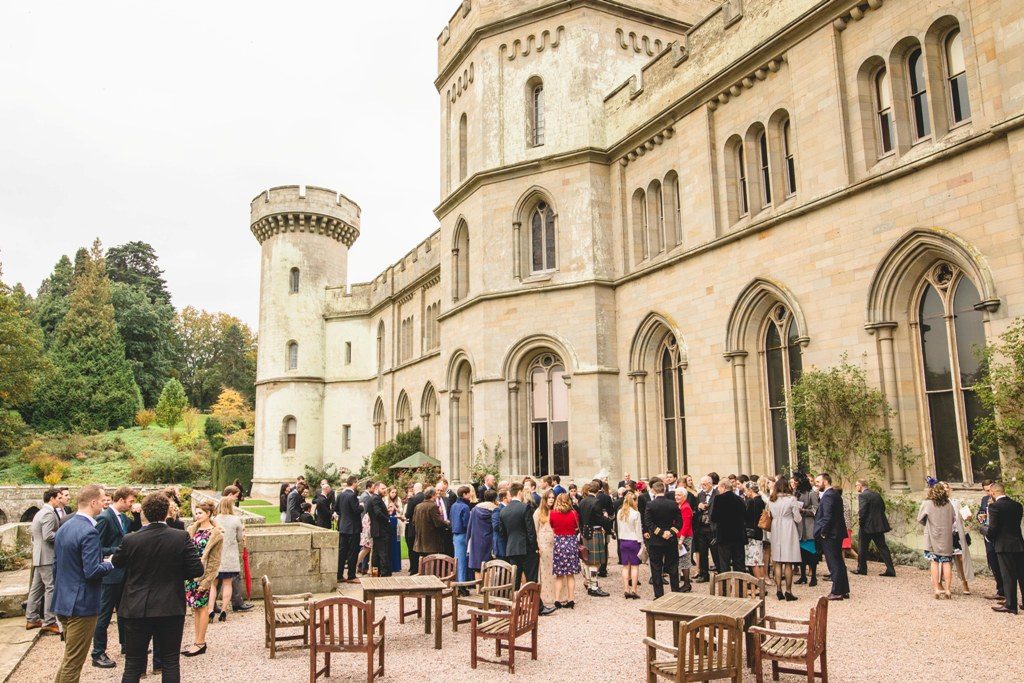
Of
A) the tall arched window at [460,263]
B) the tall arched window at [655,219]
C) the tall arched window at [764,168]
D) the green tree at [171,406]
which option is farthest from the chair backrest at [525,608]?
the green tree at [171,406]

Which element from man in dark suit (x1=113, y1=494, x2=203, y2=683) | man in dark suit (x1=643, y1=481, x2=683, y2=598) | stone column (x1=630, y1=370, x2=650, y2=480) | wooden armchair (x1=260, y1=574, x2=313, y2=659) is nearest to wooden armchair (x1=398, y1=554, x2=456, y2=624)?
wooden armchair (x1=260, y1=574, x2=313, y2=659)

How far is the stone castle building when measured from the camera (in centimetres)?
1127

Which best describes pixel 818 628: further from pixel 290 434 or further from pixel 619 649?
pixel 290 434

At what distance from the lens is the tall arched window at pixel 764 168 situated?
15047mm

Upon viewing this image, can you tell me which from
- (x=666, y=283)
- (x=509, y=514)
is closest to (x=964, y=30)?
(x=666, y=283)

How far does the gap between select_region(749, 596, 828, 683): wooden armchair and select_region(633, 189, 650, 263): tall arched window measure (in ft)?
43.0

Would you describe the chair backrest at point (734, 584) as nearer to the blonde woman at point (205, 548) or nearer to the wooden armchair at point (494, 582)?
the wooden armchair at point (494, 582)

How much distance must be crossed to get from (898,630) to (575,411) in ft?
35.9

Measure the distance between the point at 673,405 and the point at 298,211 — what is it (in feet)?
82.6

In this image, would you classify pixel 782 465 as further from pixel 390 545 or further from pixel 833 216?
pixel 390 545

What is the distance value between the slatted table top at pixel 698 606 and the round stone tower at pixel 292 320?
31713mm

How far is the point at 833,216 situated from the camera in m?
12.9

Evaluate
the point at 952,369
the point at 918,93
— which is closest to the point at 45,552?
the point at 952,369

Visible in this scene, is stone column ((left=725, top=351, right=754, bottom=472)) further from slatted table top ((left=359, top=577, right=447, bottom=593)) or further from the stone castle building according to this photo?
slatted table top ((left=359, top=577, right=447, bottom=593))
